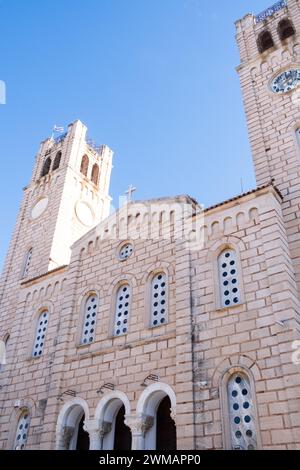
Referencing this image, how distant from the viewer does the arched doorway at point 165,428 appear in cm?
1316

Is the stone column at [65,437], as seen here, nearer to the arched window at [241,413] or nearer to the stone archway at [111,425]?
the stone archway at [111,425]

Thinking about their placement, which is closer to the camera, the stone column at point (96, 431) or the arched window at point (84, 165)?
the stone column at point (96, 431)

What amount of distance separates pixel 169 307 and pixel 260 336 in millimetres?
3479

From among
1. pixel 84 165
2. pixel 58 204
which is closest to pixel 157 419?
pixel 58 204

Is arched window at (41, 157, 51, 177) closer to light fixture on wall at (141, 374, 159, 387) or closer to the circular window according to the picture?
the circular window

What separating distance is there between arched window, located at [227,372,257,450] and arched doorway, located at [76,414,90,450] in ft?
19.0

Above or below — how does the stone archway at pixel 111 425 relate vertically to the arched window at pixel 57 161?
below

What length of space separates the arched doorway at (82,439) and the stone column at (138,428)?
8.51 feet

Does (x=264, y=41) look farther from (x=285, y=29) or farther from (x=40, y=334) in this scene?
(x=40, y=334)

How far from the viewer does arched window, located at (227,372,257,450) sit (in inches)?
432

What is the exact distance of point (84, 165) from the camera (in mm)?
29641

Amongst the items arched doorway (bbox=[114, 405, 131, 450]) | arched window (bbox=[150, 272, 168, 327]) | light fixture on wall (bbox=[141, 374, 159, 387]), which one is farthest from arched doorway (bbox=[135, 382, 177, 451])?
arched window (bbox=[150, 272, 168, 327])

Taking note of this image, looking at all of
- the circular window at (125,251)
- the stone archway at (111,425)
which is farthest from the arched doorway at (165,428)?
the circular window at (125,251)
